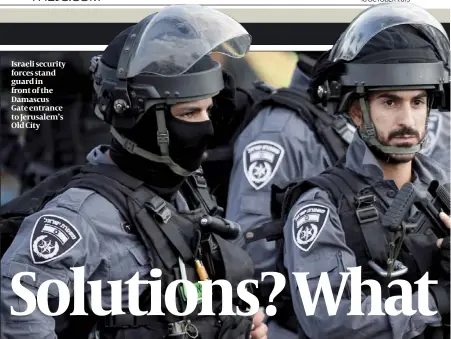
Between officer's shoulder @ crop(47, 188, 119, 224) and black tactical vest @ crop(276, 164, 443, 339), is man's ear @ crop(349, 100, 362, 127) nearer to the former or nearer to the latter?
black tactical vest @ crop(276, 164, 443, 339)

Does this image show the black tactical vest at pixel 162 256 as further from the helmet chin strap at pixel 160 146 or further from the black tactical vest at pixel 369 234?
the black tactical vest at pixel 369 234

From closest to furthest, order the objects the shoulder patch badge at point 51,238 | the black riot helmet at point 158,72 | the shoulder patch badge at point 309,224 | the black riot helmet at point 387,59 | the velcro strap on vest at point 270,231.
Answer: the shoulder patch badge at point 51,238 → the black riot helmet at point 158,72 → the shoulder patch badge at point 309,224 → the black riot helmet at point 387,59 → the velcro strap on vest at point 270,231

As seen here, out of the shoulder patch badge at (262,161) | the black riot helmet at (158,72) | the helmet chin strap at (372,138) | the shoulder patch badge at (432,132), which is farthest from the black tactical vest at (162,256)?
the shoulder patch badge at (432,132)

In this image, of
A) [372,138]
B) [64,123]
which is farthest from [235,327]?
[64,123]

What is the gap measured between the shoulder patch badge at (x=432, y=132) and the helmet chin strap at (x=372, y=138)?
0.82 meters

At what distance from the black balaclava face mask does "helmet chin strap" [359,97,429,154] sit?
55 cm

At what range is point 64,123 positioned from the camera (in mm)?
5496

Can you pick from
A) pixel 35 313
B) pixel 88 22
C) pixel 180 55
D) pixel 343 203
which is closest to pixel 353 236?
pixel 343 203

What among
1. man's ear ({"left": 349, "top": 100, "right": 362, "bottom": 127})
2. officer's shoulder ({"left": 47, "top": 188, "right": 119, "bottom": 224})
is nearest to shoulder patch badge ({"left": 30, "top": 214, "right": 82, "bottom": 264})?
officer's shoulder ({"left": 47, "top": 188, "right": 119, "bottom": 224})

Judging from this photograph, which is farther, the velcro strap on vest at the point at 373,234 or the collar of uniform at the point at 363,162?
the collar of uniform at the point at 363,162

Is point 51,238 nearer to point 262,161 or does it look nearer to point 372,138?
point 372,138

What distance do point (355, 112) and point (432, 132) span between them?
3.10ft

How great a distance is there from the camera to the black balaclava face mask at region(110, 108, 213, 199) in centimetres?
392

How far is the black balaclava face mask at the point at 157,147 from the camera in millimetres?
3922
